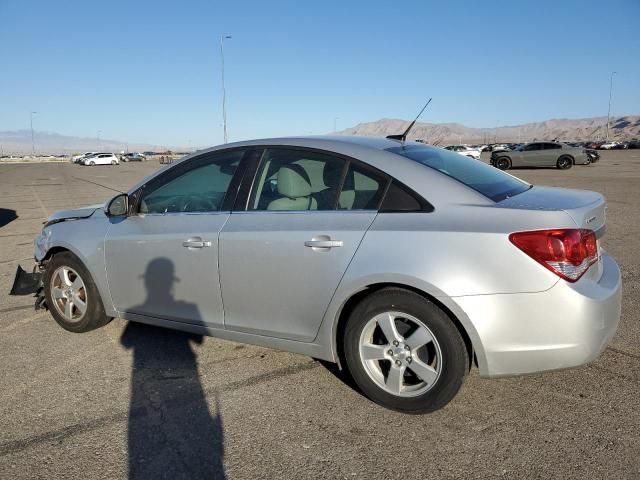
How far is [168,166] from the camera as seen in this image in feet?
12.8

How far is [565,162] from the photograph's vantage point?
2812 cm

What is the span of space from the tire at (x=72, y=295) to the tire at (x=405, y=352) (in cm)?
226

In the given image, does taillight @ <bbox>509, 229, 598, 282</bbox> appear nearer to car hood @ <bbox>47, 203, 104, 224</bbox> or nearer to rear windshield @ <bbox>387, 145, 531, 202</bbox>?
rear windshield @ <bbox>387, 145, 531, 202</bbox>

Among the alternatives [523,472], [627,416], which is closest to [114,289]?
[523,472]

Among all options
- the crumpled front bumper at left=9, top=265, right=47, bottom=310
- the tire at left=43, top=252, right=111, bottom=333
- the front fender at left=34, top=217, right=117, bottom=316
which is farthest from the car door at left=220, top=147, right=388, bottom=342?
the crumpled front bumper at left=9, top=265, right=47, bottom=310

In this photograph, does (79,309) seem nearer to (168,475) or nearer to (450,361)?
(168,475)

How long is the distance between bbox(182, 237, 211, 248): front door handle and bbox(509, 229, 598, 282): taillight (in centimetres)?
190

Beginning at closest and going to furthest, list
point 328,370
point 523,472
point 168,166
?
point 523,472, point 328,370, point 168,166

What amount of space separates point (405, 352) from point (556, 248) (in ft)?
3.14

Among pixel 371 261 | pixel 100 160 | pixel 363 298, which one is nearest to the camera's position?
pixel 371 261

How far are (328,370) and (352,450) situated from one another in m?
0.95

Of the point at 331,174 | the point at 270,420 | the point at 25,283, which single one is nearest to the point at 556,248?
the point at 331,174

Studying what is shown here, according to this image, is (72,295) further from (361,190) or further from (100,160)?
(100,160)

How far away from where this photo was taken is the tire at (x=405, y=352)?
2746 millimetres
